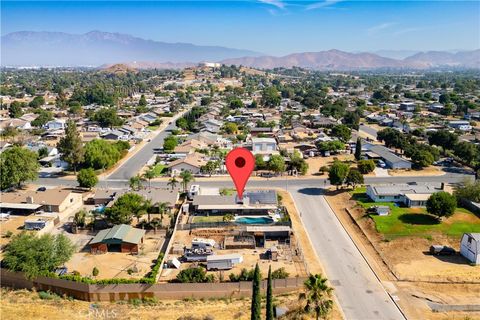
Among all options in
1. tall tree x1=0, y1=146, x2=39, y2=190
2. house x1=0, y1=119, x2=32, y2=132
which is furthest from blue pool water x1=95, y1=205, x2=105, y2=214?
house x1=0, y1=119, x2=32, y2=132

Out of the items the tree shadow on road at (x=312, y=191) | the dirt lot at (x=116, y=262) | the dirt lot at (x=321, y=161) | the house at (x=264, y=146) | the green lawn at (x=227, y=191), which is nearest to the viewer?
the dirt lot at (x=116, y=262)

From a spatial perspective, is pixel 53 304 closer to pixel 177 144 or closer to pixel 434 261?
pixel 434 261

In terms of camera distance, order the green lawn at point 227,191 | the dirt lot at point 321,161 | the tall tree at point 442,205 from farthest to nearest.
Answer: the dirt lot at point 321,161
the green lawn at point 227,191
the tall tree at point 442,205

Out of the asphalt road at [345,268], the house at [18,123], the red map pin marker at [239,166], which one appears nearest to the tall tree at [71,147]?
the asphalt road at [345,268]

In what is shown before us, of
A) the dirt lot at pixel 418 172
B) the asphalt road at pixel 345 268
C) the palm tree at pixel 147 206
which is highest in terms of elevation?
the palm tree at pixel 147 206

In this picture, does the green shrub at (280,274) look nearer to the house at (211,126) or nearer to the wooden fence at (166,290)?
the wooden fence at (166,290)

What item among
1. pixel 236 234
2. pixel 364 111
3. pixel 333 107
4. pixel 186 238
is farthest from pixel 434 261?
pixel 364 111

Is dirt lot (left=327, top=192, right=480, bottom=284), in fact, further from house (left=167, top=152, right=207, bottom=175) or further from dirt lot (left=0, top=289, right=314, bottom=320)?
house (left=167, top=152, right=207, bottom=175)
